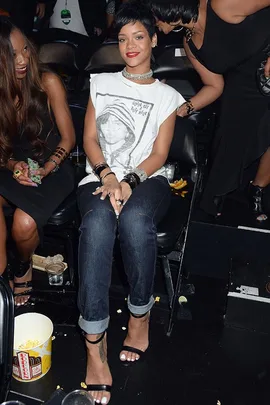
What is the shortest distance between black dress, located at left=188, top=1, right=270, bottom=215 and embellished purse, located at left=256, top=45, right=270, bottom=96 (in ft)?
0.08

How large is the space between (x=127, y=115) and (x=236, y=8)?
2.36 feet

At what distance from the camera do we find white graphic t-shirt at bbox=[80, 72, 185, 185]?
2.08 meters

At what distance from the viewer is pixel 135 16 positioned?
1971 millimetres

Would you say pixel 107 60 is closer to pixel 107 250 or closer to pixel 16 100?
pixel 16 100

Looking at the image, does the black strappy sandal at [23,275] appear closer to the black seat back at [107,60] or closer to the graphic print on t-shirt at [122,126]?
the graphic print on t-shirt at [122,126]

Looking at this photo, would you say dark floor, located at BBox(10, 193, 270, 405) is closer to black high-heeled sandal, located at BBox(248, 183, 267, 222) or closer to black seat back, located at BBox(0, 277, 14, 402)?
black high-heeled sandal, located at BBox(248, 183, 267, 222)

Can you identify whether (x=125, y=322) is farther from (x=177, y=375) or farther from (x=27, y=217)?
(x=27, y=217)

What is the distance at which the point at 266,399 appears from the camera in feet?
6.41

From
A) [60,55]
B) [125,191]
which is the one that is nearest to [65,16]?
[60,55]

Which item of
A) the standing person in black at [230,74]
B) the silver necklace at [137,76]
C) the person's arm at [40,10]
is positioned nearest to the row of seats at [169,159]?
the standing person in black at [230,74]

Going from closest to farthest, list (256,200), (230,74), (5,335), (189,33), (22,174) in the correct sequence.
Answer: (5,335)
(22,174)
(189,33)
(230,74)
(256,200)

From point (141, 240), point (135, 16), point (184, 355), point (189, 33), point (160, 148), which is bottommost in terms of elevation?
point (184, 355)

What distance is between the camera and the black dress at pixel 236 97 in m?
2.17

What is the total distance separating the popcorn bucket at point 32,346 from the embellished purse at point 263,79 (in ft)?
5.12
